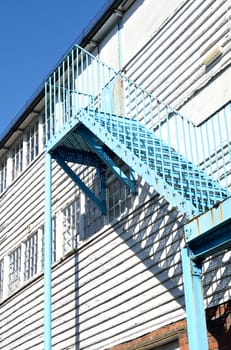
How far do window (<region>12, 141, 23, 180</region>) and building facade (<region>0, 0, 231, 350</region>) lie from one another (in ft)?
6.08

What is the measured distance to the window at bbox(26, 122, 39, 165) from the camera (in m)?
17.2

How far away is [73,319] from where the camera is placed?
12742mm

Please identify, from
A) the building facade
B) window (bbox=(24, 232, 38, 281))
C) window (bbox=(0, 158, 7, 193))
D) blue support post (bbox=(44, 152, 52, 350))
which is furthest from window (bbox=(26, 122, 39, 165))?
blue support post (bbox=(44, 152, 52, 350))

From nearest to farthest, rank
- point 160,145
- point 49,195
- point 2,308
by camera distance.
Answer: point 160,145 < point 49,195 < point 2,308

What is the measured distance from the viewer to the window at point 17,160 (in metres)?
18.0

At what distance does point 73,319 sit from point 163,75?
4961 millimetres

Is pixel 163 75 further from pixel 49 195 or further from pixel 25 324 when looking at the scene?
pixel 25 324

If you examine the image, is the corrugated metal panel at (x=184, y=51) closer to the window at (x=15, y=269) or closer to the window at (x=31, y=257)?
the window at (x=31, y=257)

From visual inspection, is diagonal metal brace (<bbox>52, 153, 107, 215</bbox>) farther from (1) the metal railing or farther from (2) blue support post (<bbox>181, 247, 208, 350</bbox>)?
(2) blue support post (<bbox>181, 247, 208, 350</bbox>)

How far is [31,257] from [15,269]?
40.1 inches

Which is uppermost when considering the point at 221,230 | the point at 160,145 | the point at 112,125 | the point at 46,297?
the point at 112,125

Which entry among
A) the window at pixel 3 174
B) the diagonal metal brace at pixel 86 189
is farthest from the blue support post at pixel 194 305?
the window at pixel 3 174

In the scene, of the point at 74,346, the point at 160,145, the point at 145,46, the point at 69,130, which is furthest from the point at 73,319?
the point at 145,46

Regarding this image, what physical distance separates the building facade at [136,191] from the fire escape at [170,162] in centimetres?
3
